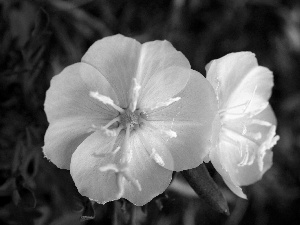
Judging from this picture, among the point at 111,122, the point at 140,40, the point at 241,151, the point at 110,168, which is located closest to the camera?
the point at 110,168

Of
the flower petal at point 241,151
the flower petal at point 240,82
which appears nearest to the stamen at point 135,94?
the flower petal at point 240,82

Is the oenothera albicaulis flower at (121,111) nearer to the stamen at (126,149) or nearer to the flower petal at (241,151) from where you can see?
the stamen at (126,149)

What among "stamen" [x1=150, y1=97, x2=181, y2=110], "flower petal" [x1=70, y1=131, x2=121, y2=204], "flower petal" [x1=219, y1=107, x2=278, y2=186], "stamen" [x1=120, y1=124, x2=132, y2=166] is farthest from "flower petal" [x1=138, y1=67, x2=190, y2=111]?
"flower petal" [x1=219, y1=107, x2=278, y2=186]

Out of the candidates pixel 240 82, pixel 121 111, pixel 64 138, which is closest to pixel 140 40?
pixel 240 82

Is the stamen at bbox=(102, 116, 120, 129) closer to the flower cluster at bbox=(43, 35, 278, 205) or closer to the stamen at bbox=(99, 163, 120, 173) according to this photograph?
the flower cluster at bbox=(43, 35, 278, 205)

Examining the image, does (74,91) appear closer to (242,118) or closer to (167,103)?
(167,103)

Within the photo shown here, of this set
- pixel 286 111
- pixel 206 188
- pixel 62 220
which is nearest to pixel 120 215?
pixel 206 188

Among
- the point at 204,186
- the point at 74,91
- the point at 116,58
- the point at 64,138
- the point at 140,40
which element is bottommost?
the point at 140,40
